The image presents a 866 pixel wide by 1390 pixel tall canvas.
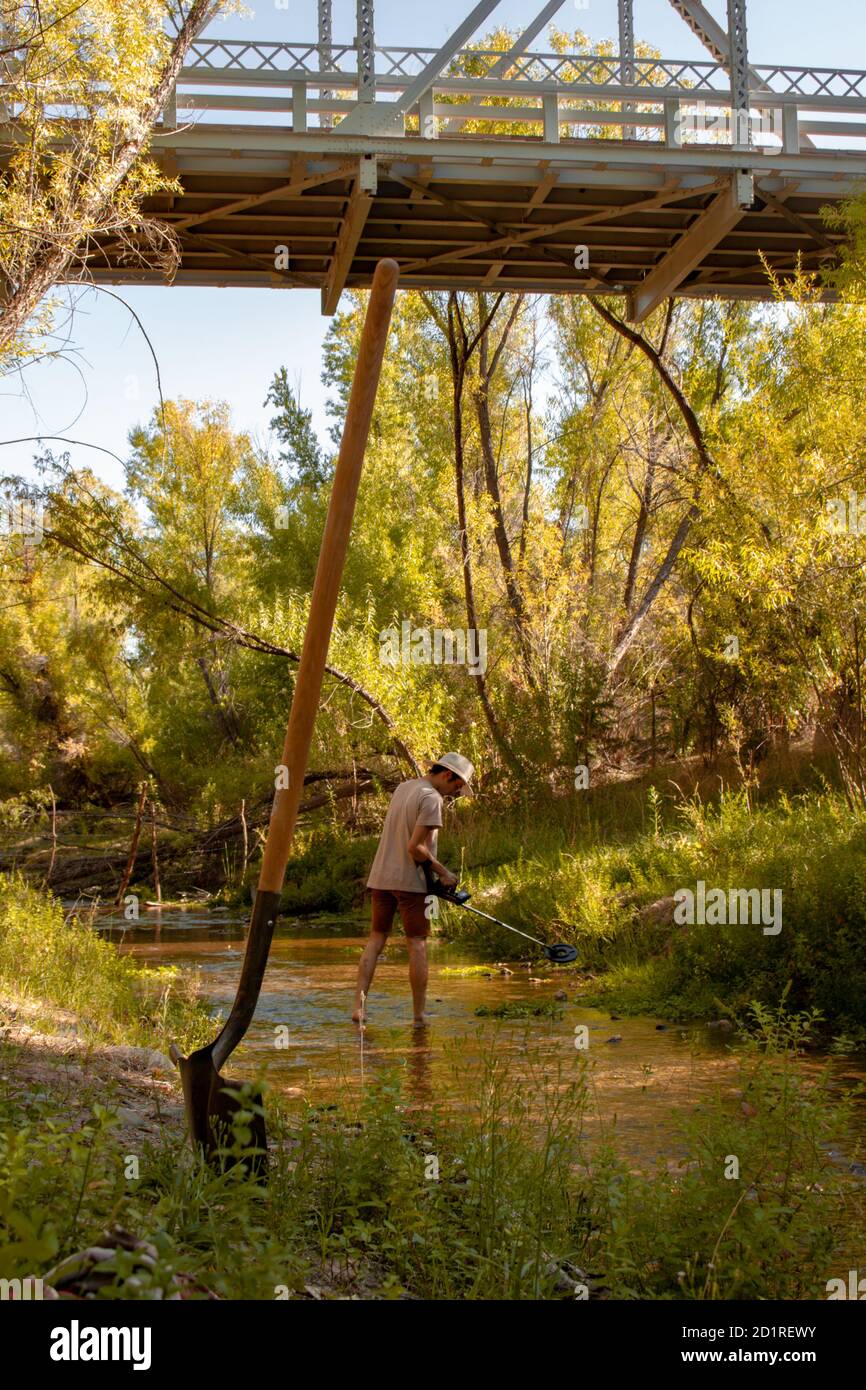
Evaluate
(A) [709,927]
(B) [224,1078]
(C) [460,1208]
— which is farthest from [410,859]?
(B) [224,1078]

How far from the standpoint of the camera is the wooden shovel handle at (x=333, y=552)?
14.8 feet

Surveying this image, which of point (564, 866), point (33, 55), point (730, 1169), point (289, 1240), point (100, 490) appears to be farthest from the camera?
point (100, 490)

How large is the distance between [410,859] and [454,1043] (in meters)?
3.72

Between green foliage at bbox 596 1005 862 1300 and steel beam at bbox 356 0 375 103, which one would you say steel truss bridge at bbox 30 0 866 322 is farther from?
green foliage at bbox 596 1005 862 1300

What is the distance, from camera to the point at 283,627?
22.2 meters

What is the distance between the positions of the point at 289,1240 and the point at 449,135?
603 inches

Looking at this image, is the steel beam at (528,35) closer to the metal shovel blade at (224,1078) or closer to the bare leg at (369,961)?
the bare leg at (369,961)

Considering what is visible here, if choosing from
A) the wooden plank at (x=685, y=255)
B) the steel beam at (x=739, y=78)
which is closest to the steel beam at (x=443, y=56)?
the steel beam at (x=739, y=78)

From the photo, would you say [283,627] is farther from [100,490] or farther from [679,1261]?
[679,1261]

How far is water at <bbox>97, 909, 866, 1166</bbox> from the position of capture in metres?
7.50

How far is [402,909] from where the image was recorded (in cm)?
1092

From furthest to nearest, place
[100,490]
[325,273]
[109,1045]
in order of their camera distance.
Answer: [100,490] < [325,273] < [109,1045]
